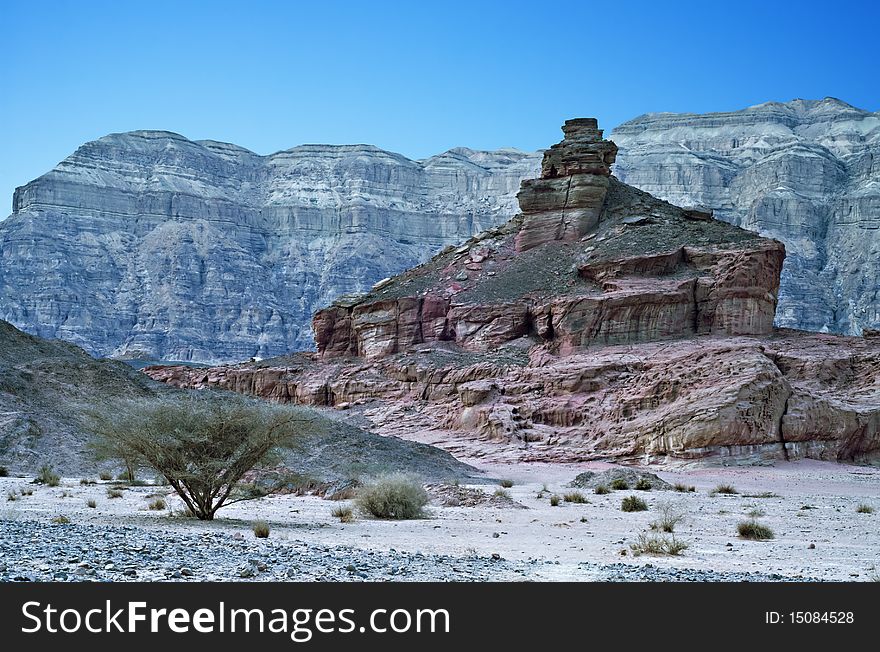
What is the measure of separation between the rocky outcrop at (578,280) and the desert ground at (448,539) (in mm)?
21844

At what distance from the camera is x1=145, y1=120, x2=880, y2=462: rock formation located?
139 feet

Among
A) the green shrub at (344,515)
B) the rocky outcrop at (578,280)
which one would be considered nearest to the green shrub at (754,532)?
the green shrub at (344,515)

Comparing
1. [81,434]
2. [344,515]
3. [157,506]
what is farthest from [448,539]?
[81,434]

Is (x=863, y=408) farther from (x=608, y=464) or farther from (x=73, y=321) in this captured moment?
(x=73, y=321)

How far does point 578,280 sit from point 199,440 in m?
42.6

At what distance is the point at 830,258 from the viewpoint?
18862cm

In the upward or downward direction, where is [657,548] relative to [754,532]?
upward

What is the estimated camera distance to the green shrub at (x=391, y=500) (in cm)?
2231

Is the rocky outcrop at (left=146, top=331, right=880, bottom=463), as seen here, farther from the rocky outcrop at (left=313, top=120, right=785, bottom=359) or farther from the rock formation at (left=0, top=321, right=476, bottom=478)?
the rock formation at (left=0, top=321, right=476, bottom=478)

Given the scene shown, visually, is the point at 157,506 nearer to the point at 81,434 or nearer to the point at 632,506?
the point at 632,506

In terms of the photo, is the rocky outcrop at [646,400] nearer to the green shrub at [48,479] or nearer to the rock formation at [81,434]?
the rock formation at [81,434]

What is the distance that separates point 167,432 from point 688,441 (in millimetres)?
25626

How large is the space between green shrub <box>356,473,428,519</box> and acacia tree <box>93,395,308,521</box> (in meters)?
2.20

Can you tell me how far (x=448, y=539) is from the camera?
17672 mm
